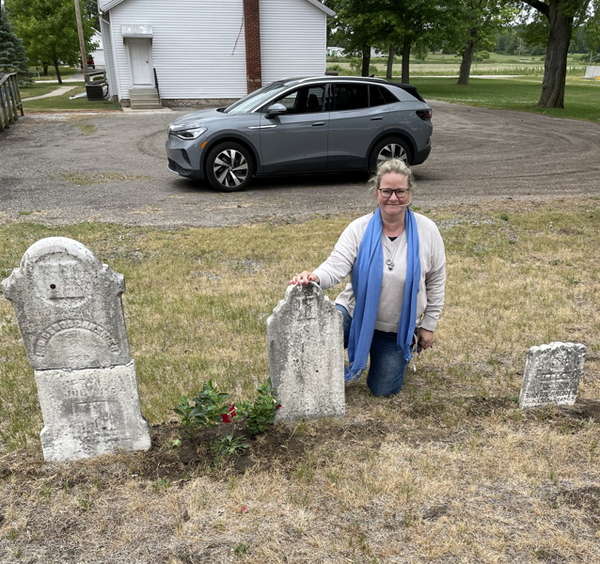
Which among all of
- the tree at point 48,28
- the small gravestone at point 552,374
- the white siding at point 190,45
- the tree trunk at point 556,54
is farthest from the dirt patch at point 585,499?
the tree at point 48,28

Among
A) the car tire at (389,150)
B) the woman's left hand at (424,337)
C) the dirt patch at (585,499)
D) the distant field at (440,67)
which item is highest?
the distant field at (440,67)

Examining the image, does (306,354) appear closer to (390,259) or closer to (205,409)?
(205,409)

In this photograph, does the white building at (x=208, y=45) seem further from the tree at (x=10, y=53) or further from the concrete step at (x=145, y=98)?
the tree at (x=10, y=53)

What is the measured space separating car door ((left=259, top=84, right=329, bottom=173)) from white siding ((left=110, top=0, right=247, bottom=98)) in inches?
666

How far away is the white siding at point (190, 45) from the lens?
2402 cm

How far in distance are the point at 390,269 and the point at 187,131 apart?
6.81 metres

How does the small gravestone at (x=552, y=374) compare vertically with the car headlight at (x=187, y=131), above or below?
below

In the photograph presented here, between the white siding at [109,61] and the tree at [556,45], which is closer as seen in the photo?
the tree at [556,45]

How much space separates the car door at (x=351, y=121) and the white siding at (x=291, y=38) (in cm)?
1662

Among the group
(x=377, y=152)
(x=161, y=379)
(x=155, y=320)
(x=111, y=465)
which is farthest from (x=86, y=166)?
(x=111, y=465)

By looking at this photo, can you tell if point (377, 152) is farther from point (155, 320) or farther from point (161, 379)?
point (161, 379)

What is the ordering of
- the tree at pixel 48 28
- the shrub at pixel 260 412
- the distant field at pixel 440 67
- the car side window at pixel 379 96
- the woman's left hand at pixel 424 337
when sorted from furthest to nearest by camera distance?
1. the distant field at pixel 440 67
2. the tree at pixel 48 28
3. the car side window at pixel 379 96
4. the woman's left hand at pixel 424 337
5. the shrub at pixel 260 412

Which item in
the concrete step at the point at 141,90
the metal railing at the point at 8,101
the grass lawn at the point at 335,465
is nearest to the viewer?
the grass lawn at the point at 335,465

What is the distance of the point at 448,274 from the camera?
6238mm
